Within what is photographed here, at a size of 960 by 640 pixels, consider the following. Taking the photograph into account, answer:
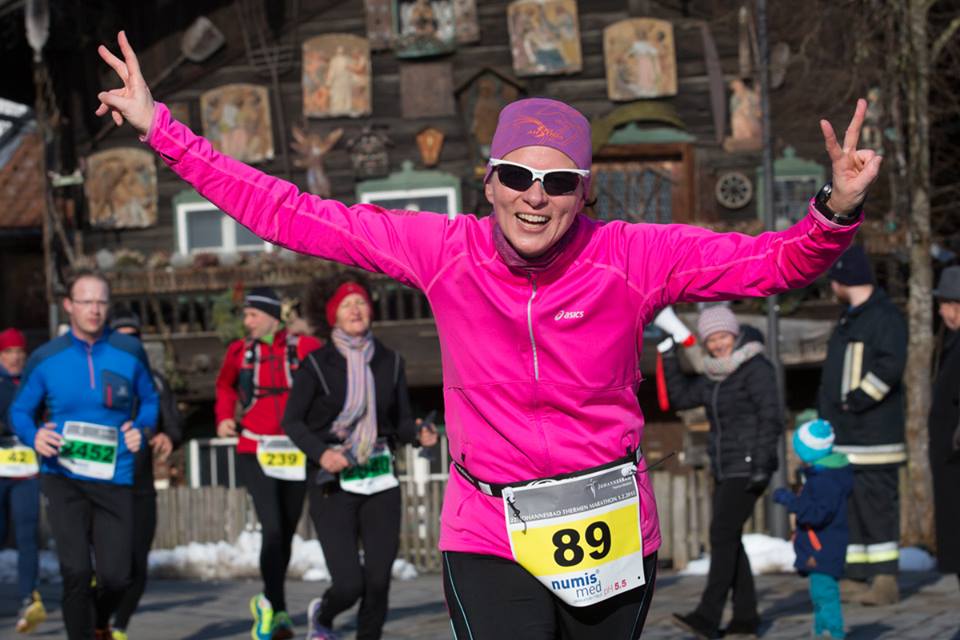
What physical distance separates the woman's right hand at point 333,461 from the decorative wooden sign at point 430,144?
11.7 m

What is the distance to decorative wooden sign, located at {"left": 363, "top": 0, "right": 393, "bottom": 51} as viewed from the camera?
64.4 feet

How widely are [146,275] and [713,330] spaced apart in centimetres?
1126

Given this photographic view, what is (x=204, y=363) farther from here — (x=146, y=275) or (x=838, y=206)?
(x=838, y=206)

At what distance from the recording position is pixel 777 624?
9.73 metres

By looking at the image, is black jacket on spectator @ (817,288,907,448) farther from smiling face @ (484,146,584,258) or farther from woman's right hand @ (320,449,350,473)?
smiling face @ (484,146,584,258)

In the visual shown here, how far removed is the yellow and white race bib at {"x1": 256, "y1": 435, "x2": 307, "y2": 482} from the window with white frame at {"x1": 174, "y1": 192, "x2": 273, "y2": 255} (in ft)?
35.3

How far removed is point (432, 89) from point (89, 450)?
12177mm

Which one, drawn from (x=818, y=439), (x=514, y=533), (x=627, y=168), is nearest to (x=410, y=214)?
(x=514, y=533)

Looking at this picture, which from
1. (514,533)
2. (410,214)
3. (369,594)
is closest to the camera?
(514,533)

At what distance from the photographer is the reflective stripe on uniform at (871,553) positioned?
9914mm

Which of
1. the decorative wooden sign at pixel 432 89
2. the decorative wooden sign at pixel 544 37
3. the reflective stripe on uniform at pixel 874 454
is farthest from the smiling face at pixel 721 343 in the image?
the decorative wooden sign at pixel 432 89

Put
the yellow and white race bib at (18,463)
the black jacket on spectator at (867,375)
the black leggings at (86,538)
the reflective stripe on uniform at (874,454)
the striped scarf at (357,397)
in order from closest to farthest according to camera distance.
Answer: the black leggings at (86,538) < the striped scarf at (357,397) < the black jacket on spectator at (867,375) < the reflective stripe on uniform at (874,454) < the yellow and white race bib at (18,463)

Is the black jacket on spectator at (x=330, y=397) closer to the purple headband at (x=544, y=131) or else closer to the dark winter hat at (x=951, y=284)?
the dark winter hat at (x=951, y=284)

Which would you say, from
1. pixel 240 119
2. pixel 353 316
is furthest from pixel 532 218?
pixel 240 119
